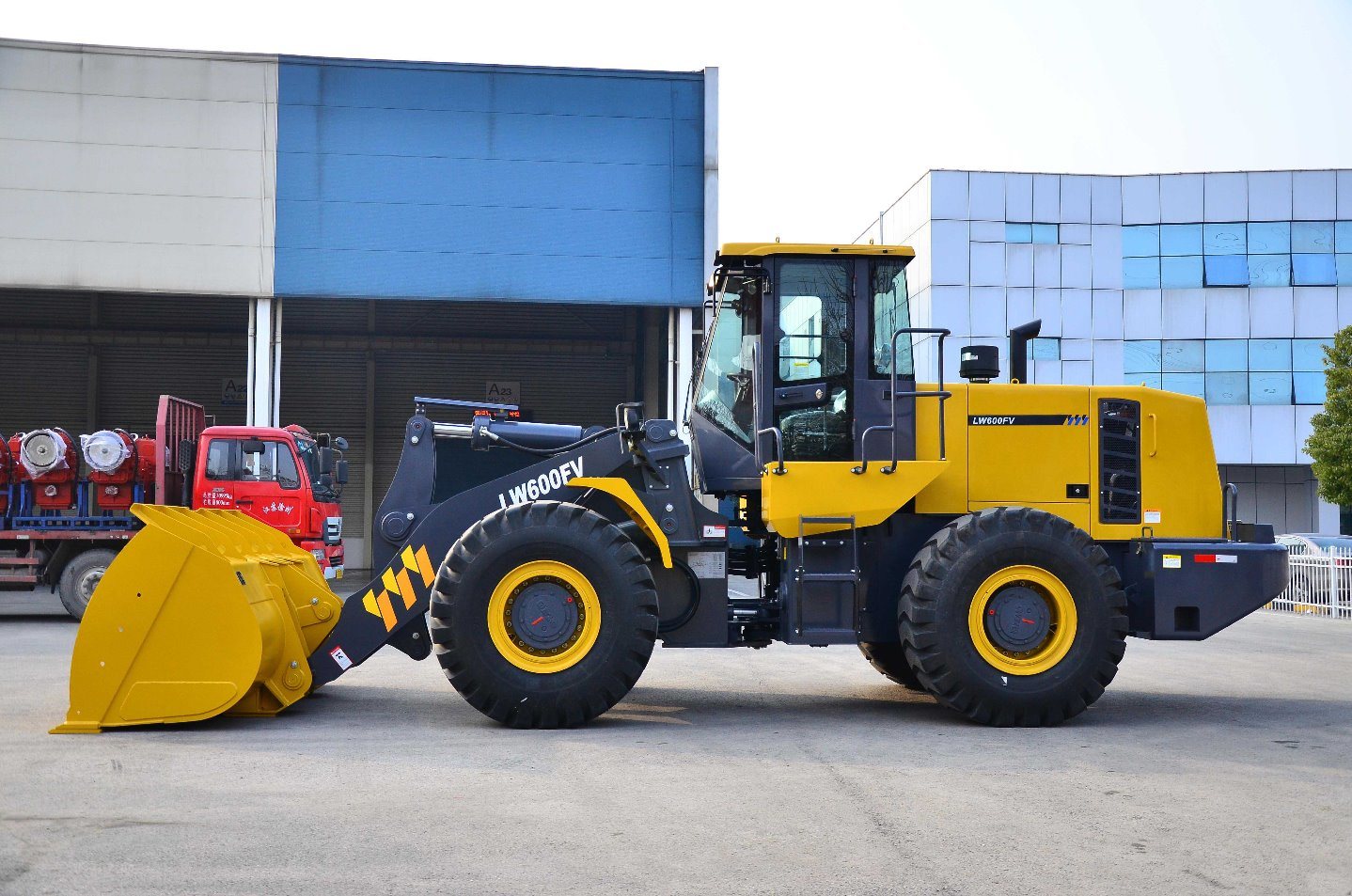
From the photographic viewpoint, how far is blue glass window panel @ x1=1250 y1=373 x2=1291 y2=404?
39.2 metres

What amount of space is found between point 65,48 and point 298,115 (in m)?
4.54

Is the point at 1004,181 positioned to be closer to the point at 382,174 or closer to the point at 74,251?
the point at 382,174

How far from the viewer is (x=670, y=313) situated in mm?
26938

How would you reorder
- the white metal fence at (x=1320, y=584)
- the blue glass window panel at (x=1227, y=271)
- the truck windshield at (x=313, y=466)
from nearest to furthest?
the truck windshield at (x=313, y=466), the white metal fence at (x=1320, y=584), the blue glass window panel at (x=1227, y=271)

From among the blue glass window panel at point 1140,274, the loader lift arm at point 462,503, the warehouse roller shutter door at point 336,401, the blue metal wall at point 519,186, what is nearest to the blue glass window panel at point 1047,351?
the blue glass window panel at point 1140,274

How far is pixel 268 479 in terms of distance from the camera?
18.5 meters

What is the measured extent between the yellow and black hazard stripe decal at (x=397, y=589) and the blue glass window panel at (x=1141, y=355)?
114ft

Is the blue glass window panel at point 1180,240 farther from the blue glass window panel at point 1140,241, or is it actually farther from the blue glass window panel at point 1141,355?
the blue glass window panel at point 1141,355

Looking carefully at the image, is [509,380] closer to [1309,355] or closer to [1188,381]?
[1188,381]

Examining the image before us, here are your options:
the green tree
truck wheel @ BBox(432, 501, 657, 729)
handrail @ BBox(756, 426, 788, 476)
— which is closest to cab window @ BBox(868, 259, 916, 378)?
handrail @ BBox(756, 426, 788, 476)

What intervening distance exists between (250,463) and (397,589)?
1090 centimetres

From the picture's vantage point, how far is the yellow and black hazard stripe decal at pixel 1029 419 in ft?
29.9

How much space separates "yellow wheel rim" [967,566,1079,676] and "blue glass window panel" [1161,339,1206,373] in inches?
1323

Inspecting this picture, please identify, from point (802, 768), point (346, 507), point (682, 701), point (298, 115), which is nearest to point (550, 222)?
point (298, 115)
